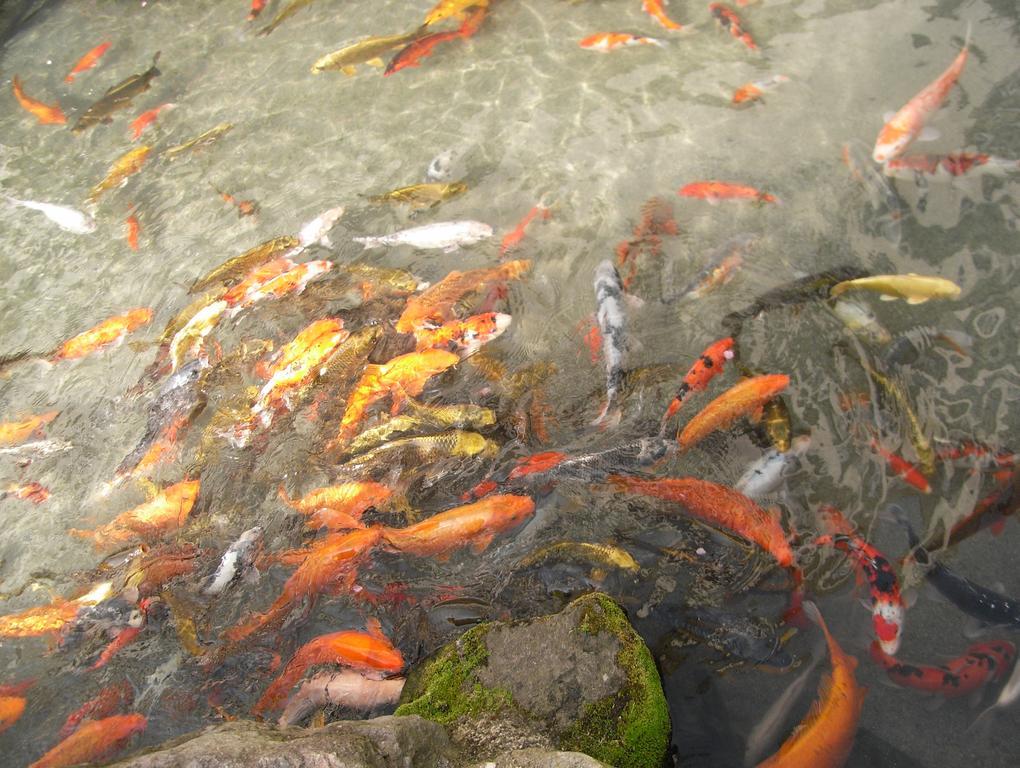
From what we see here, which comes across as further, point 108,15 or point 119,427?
point 108,15

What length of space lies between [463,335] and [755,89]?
3879 millimetres

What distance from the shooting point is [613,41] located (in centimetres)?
694

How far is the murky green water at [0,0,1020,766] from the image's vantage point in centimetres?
387

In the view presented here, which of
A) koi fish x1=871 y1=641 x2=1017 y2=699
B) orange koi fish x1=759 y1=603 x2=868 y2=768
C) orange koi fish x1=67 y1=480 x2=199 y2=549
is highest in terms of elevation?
orange koi fish x1=67 y1=480 x2=199 y2=549

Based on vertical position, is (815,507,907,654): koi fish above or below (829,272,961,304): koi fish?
below

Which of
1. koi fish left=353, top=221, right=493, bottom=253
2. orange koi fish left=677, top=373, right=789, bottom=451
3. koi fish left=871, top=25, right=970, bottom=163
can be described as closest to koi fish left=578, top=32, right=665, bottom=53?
koi fish left=871, top=25, right=970, bottom=163

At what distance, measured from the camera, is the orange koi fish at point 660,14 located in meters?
7.04

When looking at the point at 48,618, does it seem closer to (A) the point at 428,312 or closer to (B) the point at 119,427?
(B) the point at 119,427

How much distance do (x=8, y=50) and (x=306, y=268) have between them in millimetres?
7530

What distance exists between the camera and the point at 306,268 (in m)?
5.74

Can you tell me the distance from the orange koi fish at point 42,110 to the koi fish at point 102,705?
291 inches

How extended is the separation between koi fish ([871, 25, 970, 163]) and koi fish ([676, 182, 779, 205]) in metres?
1.00

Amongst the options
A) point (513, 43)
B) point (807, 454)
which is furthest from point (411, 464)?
point (513, 43)

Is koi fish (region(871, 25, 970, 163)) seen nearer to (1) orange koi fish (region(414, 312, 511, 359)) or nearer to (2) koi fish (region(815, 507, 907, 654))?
(2) koi fish (region(815, 507, 907, 654))
